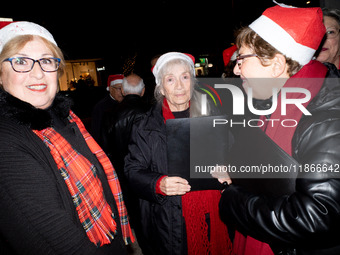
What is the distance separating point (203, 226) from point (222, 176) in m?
0.57

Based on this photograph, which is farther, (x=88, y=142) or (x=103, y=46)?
(x=103, y=46)

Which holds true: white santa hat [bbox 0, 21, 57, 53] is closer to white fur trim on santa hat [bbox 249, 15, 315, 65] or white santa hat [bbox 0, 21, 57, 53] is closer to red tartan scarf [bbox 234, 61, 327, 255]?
white fur trim on santa hat [bbox 249, 15, 315, 65]

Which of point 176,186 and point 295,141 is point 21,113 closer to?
point 176,186

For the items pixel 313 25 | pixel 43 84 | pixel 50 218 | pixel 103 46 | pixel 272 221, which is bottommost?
pixel 272 221

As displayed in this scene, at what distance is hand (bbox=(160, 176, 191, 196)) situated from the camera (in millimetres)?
1687

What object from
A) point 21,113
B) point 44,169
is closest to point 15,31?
point 21,113

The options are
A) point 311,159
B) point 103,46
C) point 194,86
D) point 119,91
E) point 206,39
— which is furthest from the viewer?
point 206,39

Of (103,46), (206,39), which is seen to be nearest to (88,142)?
(103,46)

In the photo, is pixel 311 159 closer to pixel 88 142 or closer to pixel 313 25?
pixel 313 25

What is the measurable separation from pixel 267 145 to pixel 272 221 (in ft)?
1.30

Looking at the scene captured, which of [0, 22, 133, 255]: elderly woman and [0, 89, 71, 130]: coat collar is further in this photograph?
[0, 89, 71, 130]: coat collar

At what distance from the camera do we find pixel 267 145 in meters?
1.17

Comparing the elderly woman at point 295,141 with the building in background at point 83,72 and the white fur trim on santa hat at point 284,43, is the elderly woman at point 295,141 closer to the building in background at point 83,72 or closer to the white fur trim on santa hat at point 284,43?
the white fur trim on santa hat at point 284,43

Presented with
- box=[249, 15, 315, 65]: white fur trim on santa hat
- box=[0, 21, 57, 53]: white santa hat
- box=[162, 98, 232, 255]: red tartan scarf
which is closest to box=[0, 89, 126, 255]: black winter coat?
box=[0, 21, 57, 53]: white santa hat
